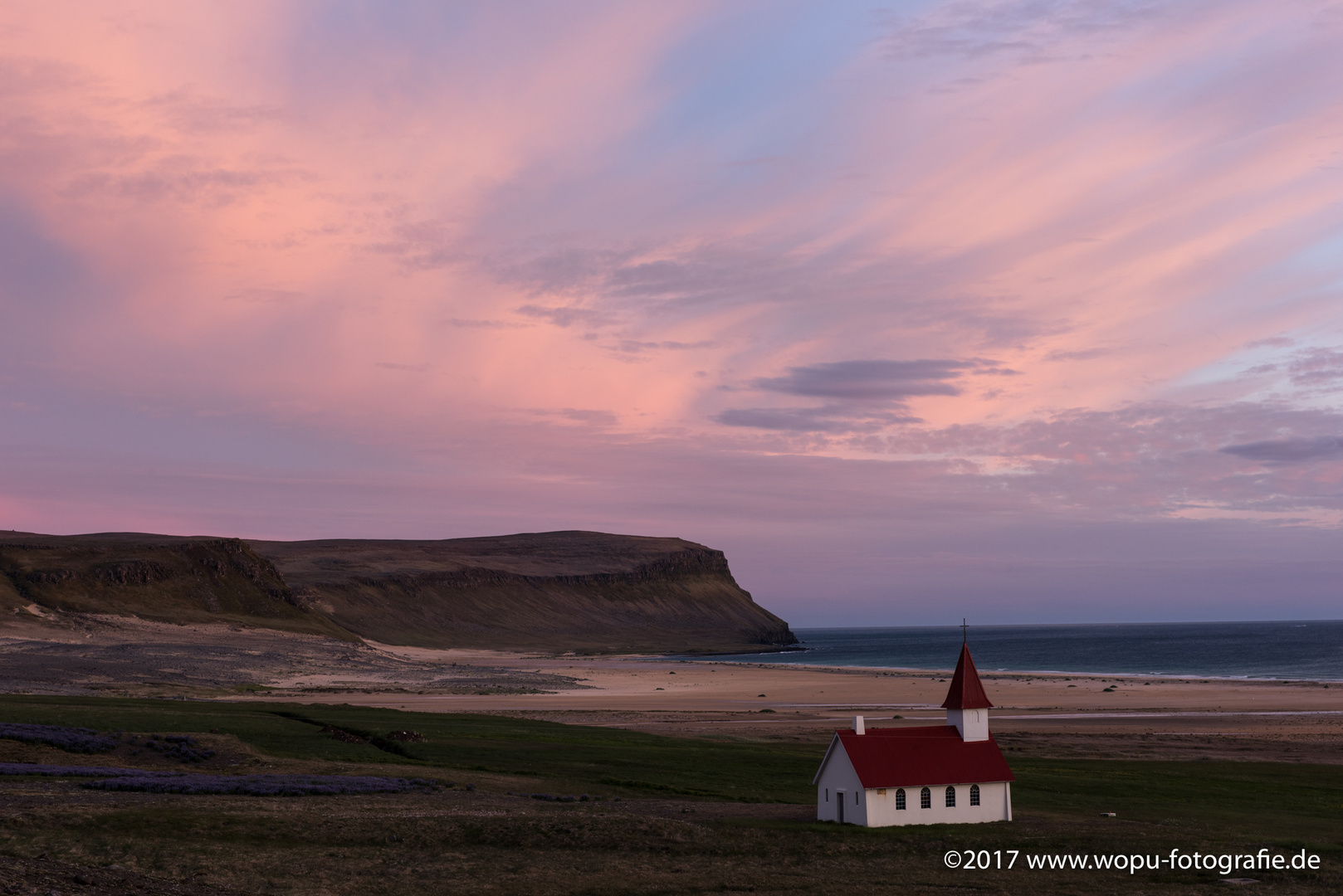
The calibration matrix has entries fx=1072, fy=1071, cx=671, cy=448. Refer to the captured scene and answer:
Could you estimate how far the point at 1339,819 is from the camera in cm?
3697

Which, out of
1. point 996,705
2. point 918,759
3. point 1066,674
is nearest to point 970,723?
point 918,759

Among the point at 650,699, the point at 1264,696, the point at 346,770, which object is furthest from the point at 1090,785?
the point at 1264,696

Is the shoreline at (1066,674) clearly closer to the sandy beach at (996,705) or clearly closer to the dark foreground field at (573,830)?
the sandy beach at (996,705)

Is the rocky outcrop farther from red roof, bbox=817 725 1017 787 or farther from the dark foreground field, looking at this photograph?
red roof, bbox=817 725 1017 787

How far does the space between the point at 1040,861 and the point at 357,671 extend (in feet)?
324

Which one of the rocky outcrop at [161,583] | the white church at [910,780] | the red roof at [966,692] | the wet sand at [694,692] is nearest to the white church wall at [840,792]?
the white church at [910,780]

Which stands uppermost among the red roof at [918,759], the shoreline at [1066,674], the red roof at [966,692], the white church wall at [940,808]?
the red roof at [966,692]

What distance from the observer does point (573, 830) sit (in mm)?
28656

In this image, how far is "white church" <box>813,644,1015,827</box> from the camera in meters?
32.4

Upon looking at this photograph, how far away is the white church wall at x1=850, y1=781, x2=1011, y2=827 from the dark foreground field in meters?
0.65

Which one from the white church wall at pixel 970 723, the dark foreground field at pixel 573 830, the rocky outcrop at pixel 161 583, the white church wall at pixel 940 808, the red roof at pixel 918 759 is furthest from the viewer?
the rocky outcrop at pixel 161 583

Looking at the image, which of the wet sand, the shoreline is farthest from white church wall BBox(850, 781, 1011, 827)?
the shoreline

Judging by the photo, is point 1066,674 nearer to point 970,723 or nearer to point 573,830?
point 970,723

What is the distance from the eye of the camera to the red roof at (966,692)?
1410 inches
